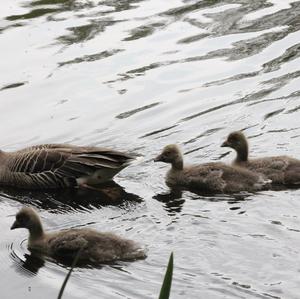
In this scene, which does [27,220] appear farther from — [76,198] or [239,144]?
[239,144]

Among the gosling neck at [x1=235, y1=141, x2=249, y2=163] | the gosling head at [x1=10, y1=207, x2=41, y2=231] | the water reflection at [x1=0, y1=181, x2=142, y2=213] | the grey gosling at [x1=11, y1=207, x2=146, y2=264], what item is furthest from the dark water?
the gosling neck at [x1=235, y1=141, x2=249, y2=163]

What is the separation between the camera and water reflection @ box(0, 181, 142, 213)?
1104cm

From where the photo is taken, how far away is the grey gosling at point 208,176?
36.6 ft

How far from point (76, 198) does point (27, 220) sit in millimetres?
1680

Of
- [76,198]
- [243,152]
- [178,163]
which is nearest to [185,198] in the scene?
[178,163]

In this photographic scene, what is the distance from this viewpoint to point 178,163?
38.2 ft

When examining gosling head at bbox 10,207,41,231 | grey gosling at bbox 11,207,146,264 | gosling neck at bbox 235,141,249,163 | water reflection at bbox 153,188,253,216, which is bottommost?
water reflection at bbox 153,188,253,216

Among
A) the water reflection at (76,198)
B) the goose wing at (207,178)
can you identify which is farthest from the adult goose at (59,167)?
the goose wing at (207,178)

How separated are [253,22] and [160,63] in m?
3.01

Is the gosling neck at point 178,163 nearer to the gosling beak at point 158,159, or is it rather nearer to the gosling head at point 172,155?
the gosling head at point 172,155

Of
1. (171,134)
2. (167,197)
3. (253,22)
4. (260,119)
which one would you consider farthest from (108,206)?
(253,22)

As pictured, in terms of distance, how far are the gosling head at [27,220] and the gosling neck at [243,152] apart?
318 centimetres

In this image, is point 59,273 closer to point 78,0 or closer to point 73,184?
point 73,184

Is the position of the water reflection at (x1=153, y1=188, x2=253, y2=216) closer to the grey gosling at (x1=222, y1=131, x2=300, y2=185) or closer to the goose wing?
the goose wing
